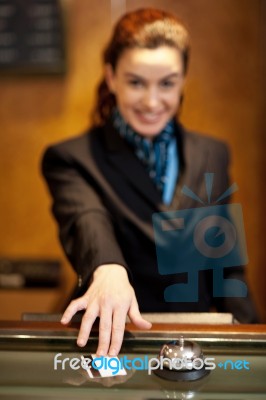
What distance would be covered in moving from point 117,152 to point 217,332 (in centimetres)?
65

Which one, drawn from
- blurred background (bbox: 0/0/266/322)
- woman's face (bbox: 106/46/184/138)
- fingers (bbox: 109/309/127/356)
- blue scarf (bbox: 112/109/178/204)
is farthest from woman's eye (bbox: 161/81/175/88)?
blurred background (bbox: 0/0/266/322)

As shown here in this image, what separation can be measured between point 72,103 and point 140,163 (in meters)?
1.31

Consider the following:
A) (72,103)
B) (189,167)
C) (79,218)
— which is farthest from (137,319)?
(72,103)

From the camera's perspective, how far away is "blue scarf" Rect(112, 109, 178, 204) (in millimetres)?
1344

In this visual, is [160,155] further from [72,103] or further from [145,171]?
[72,103]

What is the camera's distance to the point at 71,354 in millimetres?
830

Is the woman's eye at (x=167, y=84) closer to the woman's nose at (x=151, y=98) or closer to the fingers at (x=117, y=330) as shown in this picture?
the woman's nose at (x=151, y=98)

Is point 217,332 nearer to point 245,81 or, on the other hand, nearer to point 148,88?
point 148,88

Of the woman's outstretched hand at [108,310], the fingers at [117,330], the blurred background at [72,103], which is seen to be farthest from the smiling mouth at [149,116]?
the blurred background at [72,103]

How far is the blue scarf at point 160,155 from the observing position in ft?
4.41

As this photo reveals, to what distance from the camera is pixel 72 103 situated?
2598 mm

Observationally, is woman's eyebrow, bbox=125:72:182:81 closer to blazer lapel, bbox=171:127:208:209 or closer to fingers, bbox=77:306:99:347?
blazer lapel, bbox=171:127:208:209

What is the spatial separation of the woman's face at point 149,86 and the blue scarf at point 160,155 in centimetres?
2

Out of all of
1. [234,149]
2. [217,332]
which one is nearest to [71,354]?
[217,332]
